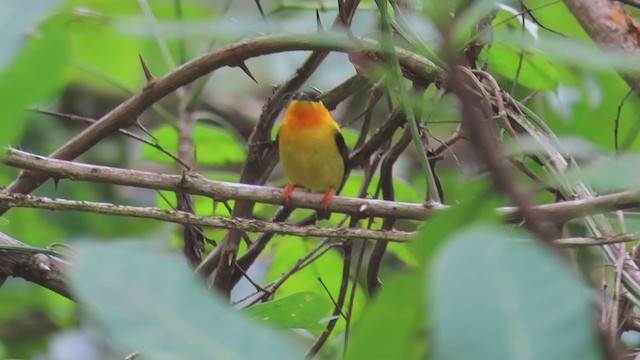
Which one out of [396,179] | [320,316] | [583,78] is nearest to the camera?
[320,316]

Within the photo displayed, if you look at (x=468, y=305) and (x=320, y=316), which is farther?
(x=320, y=316)

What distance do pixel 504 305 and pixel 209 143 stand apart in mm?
2895

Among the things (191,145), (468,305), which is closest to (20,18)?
(468,305)

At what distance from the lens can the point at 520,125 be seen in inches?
85.4

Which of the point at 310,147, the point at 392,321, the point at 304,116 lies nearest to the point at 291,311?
the point at 392,321

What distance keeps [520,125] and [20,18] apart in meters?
1.65

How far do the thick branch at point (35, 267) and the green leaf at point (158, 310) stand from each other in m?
1.57

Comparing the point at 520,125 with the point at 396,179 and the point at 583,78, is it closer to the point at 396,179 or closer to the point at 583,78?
the point at 396,179

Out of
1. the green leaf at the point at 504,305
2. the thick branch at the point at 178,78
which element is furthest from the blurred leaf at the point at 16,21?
the thick branch at the point at 178,78

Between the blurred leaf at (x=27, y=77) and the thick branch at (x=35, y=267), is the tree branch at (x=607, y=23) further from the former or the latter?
the blurred leaf at (x=27, y=77)

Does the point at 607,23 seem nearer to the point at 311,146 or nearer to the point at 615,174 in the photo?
the point at 311,146

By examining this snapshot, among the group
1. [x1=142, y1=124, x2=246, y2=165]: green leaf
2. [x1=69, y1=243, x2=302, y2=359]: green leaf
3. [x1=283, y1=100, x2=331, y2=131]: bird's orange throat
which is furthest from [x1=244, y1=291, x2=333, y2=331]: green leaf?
[x1=283, y1=100, x2=331, y2=131]: bird's orange throat

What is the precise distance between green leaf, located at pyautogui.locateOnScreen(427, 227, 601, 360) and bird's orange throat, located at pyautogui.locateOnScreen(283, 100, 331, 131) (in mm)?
3327

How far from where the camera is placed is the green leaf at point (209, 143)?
3369mm
